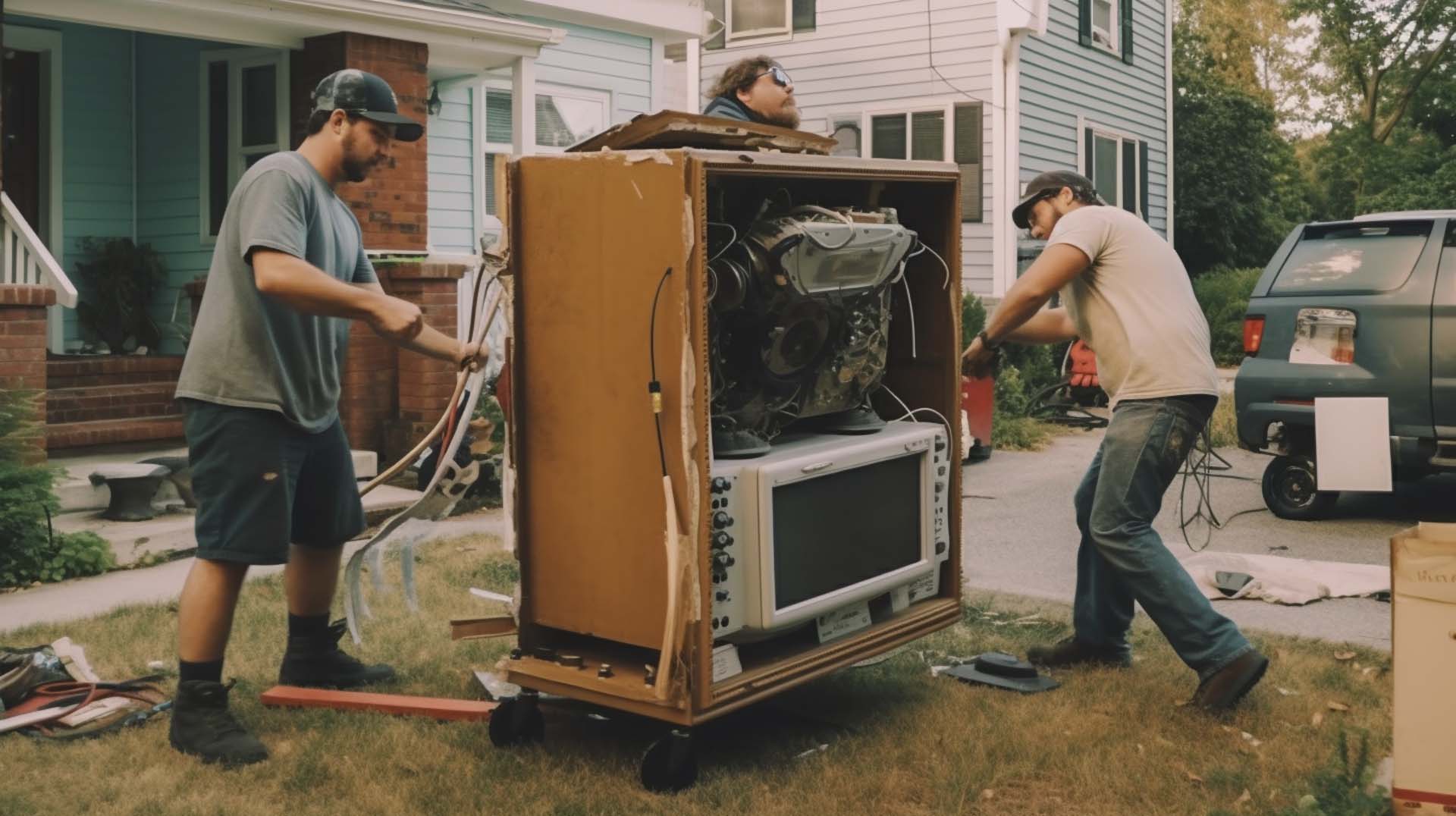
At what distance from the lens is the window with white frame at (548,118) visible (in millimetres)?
13078

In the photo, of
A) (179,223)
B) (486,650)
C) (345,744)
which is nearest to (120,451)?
(179,223)

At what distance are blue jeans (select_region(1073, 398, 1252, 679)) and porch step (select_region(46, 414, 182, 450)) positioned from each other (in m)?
6.56

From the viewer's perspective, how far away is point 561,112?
13586mm

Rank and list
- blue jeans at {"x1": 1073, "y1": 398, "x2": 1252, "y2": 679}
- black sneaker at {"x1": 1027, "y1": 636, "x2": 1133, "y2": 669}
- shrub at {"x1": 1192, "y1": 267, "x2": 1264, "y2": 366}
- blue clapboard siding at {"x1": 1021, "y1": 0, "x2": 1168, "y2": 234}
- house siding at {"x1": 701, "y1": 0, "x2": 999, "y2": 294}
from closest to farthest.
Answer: blue jeans at {"x1": 1073, "y1": 398, "x2": 1252, "y2": 679}
black sneaker at {"x1": 1027, "y1": 636, "x2": 1133, "y2": 669}
house siding at {"x1": 701, "y1": 0, "x2": 999, "y2": 294}
blue clapboard siding at {"x1": 1021, "y1": 0, "x2": 1168, "y2": 234}
shrub at {"x1": 1192, "y1": 267, "x2": 1264, "y2": 366}

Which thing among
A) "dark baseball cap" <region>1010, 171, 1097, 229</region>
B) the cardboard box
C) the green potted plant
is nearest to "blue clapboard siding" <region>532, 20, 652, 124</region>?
the green potted plant

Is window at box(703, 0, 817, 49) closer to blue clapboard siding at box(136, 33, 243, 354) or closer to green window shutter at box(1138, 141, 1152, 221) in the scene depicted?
green window shutter at box(1138, 141, 1152, 221)

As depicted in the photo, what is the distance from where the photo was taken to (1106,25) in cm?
1941

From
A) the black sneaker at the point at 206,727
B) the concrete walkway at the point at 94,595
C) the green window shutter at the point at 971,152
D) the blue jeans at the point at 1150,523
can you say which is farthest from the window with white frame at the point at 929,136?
the black sneaker at the point at 206,727

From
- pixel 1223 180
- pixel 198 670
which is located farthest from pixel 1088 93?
pixel 198 670

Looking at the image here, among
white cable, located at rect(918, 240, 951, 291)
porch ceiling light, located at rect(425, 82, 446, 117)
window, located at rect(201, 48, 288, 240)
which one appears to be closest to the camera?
white cable, located at rect(918, 240, 951, 291)

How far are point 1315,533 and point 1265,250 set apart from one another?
73.5ft

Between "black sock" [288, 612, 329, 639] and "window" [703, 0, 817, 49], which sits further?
"window" [703, 0, 817, 49]

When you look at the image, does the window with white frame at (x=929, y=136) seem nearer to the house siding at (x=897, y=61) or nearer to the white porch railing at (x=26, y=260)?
the house siding at (x=897, y=61)

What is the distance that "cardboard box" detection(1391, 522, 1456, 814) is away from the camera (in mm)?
3742
